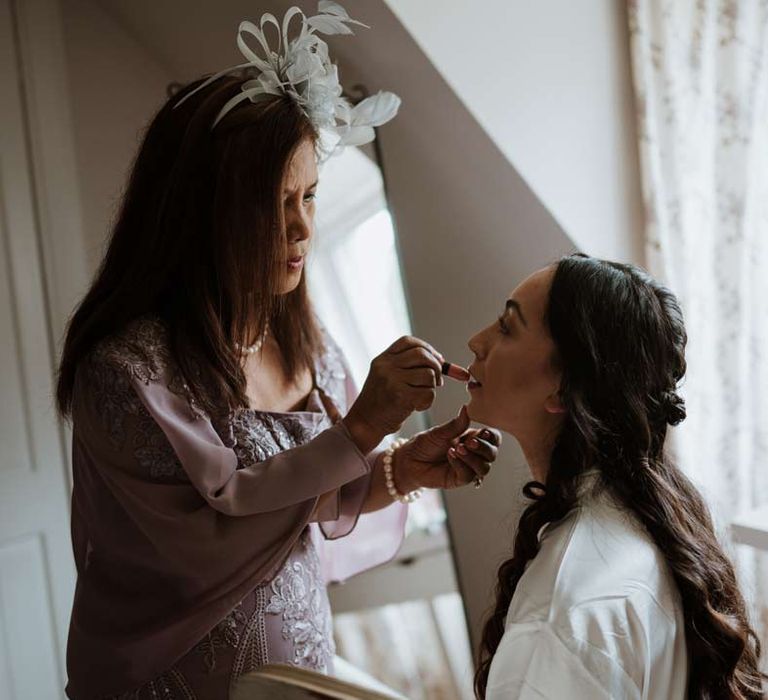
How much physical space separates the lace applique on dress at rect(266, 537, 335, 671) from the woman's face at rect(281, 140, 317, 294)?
41 centimetres

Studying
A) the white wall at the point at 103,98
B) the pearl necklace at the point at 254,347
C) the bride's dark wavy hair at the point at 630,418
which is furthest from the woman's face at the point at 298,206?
the white wall at the point at 103,98

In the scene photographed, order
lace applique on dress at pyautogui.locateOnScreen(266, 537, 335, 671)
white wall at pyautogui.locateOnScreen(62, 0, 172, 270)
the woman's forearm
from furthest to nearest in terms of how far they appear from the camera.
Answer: white wall at pyautogui.locateOnScreen(62, 0, 172, 270)
the woman's forearm
lace applique on dress at pyautogui.locateOnScreen(266, 537, 335, 671)

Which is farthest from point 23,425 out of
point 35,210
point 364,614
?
point 364,614

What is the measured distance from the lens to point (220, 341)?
1.34 metres

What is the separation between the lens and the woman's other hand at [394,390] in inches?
50.2

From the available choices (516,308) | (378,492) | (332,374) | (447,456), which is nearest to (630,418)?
(516,308)

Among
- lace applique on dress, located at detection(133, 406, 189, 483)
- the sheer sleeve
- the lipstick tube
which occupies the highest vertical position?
lace applique on dress, located at detection(133, 406, 189, 483)

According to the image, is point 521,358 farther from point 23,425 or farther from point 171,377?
point 23,425

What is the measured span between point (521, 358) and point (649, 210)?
76 cm

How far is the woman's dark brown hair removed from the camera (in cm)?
130

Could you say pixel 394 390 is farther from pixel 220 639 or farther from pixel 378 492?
pixel 220 639

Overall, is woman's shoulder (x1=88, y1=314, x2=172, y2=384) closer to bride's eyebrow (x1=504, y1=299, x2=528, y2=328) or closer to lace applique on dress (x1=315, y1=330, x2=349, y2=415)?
lace applique on dress (x1=315, y1=330, x2=349, y2=415)

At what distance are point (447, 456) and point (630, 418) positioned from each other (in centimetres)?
37

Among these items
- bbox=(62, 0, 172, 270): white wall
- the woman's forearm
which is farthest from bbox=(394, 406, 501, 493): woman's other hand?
bbox=(62, 0, 172, 270): white wall
